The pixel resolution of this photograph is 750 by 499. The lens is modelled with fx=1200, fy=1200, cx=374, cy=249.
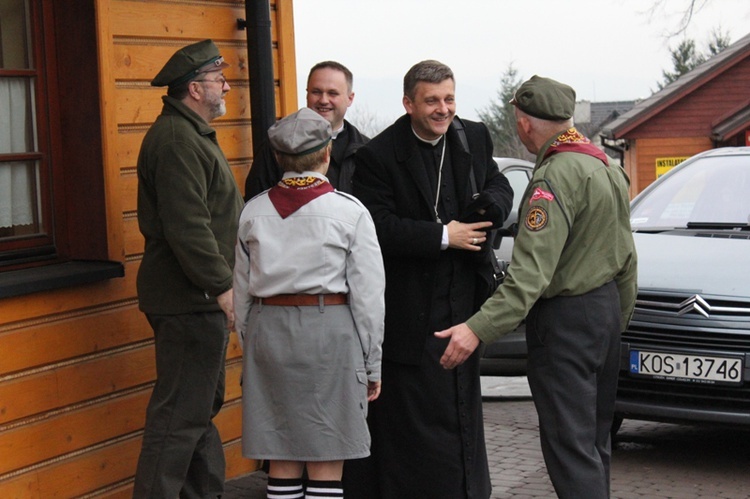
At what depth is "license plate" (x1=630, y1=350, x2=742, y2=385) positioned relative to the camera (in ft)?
21.0

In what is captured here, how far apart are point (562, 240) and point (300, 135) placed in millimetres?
1082

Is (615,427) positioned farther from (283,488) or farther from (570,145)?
(283,488)

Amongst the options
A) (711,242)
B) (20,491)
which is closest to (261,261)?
(20,491)

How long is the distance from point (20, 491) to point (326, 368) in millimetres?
1543

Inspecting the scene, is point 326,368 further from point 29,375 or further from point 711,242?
point 711,242

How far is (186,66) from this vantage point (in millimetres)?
5176

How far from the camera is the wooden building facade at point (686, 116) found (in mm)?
39156

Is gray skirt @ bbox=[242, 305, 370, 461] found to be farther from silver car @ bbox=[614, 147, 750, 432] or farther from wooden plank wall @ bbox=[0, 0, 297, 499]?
silver car @ bbox=[614, 147, 750, 432]

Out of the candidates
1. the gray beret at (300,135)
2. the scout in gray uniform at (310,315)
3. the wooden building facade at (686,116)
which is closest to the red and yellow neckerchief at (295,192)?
the scout in gray uniform at (310,315)

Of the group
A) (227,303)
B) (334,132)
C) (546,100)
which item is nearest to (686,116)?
(334,132)

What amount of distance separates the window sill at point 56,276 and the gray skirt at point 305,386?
1.04 metres

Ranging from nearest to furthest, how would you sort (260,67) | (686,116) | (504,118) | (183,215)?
(183,215), (260,67), (686,116), (504,118)

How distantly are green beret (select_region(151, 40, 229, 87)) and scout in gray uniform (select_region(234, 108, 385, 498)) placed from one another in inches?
31.0

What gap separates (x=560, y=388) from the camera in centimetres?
471
